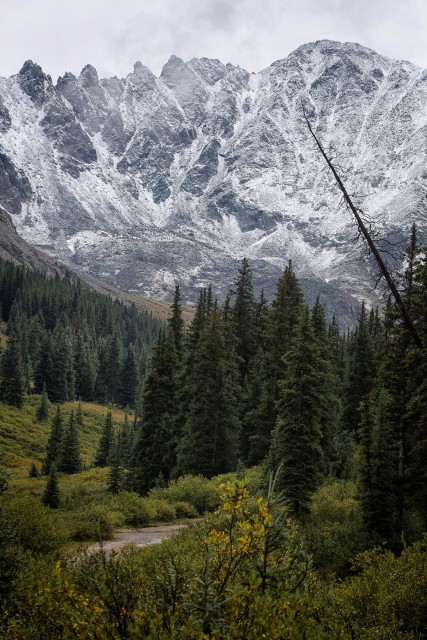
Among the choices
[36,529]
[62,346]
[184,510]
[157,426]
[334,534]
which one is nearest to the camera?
[36,529]

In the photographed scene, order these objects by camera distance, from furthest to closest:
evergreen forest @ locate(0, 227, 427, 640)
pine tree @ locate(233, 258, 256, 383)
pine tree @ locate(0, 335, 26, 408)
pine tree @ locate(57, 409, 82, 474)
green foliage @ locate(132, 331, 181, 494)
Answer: pine tree @ locate(0, 335, 26, 408), pine tree @ locate(233, 258, 256, 383), pine tree @ locate(57, 409, 82, 474), green foliage @ locate(132, 331, 181, 494), evergreen forest @ locate(0, 227, 427, 640)

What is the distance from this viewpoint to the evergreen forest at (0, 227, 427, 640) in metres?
5.11

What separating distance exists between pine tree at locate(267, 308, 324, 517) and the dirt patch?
194 inches

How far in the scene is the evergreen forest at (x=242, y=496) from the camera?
511 cm

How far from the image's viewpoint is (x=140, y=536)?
61.7 feet

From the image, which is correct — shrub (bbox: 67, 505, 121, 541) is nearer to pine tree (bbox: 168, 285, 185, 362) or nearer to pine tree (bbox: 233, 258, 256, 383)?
pine tree (bbox: 168, 285, 185, 362)

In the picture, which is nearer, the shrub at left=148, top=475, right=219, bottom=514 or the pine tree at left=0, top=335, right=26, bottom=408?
the shrub at left=148, top=475, right=219, bottom=514

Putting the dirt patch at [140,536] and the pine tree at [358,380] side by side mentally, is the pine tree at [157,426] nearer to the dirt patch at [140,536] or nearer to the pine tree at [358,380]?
the dirt patch at [140,536]

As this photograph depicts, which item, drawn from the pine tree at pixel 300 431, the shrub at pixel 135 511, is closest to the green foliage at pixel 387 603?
the pine tree at pixel 300 431

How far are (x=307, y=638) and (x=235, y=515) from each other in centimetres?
140

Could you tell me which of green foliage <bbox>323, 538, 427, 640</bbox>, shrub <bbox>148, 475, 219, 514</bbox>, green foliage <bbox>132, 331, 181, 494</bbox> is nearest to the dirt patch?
shrub <bbox>148, 475, 219, 514</bbox>

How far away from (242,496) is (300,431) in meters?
17.3

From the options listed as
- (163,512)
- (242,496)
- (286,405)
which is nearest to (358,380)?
(286,405)

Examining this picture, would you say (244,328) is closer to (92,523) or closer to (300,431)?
(300,431)
